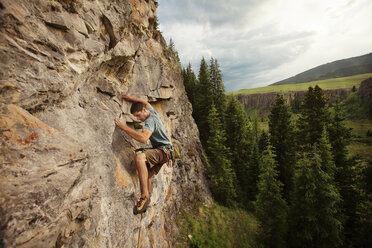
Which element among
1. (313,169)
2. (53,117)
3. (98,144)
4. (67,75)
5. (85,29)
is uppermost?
(85,29)

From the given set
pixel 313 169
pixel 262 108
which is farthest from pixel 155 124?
pixel 262 108

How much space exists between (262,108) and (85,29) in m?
137

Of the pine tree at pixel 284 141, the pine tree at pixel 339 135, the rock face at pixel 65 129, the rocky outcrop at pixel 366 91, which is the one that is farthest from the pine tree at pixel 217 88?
the rocky outcrop at pixel 366 91

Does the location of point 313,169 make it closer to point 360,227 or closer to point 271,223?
point 271,223

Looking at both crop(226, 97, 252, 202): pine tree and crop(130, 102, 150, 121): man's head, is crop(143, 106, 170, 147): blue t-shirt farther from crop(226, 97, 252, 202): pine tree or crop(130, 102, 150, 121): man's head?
crop(226, 97, 252, 202): pine tree

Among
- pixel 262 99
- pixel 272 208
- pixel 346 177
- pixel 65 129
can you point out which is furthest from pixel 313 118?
pixel 262 99

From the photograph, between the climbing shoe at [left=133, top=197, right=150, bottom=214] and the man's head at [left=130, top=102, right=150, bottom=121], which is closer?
the climbing shoe at [left=133, top=197, right=150, bottom=214]

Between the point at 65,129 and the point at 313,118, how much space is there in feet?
77.7

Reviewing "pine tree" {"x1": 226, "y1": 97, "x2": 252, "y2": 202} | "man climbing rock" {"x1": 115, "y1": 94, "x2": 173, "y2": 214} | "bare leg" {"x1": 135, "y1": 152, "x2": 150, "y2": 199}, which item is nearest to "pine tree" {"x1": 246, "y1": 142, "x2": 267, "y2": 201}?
"pine tree" {"x1": 226, "y1": 97, "x2": 252, "y2": 202}

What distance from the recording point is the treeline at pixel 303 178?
12953 mm

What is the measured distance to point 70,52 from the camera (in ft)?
12.5

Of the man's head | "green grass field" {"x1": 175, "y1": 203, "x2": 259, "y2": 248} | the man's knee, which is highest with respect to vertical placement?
the man's head

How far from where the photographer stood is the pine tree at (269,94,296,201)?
19953mm

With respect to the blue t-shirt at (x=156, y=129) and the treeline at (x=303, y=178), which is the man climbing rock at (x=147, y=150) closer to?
the blue t-shirt at (x=156, y=129)
